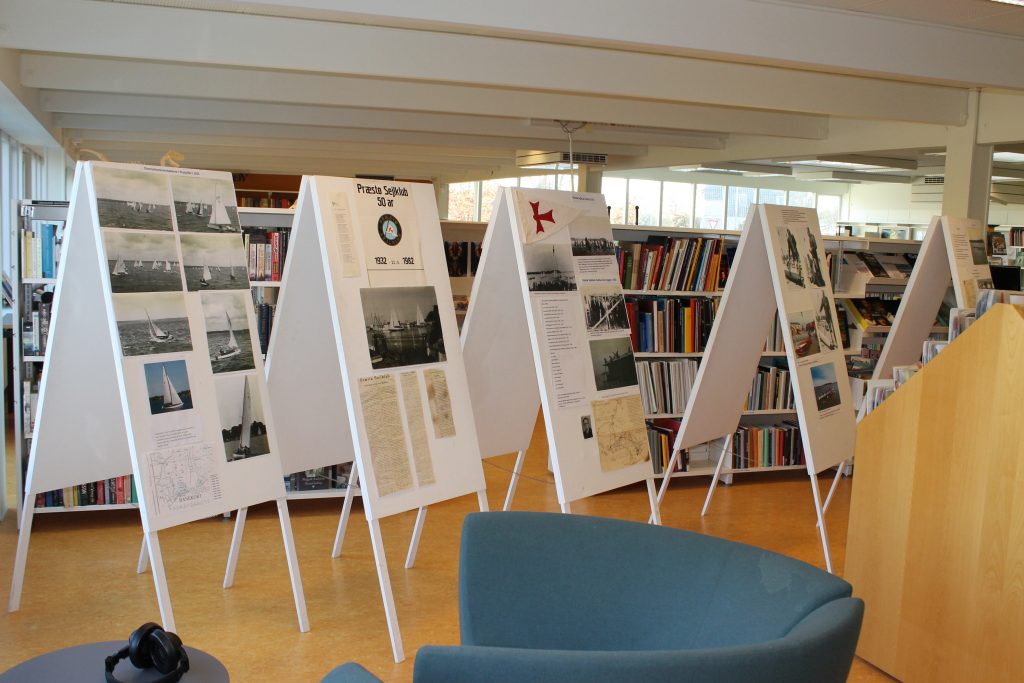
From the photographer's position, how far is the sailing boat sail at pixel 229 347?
3.74 metres

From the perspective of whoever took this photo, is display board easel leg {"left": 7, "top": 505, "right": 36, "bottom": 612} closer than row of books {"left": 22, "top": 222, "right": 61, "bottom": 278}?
Yes

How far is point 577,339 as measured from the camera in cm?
425

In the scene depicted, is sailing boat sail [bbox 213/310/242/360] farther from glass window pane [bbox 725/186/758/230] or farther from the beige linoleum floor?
glass window pane [bbox 725/186/758/230]

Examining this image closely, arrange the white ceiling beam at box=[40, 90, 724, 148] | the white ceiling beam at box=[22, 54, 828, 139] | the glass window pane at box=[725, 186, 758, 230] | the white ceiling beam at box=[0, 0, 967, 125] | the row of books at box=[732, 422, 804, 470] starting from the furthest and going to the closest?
the glass window pane at box=[725, 186, 758, 230], the white ceiling beam at box=[40, 90, 724, 148], the white ceiling beam at box=[22, 54, 828, 139], the row of books at box=[732, 422, 804, 470], the white ceiling beam at box=[0, 0, 967, 125]

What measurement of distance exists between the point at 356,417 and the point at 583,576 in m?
1.35

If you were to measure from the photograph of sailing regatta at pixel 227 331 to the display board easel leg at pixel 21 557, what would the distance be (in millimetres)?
959

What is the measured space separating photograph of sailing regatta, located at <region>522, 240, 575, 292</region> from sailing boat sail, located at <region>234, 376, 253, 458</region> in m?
1.30

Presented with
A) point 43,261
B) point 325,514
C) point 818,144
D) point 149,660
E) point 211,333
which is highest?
point 818,144

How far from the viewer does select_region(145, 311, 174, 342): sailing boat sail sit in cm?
350

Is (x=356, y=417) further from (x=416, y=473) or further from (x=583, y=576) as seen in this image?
(x=583, y=576)

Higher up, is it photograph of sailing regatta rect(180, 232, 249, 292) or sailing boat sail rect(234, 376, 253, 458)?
photograph of sailing regatta rect(180, 232, 249, 292)

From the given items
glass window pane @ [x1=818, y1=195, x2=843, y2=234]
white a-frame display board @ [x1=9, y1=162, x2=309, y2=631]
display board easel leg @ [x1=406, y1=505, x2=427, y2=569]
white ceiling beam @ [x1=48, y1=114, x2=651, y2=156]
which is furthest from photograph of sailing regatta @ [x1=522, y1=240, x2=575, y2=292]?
glass window pane @ [x1=818, y1=195, x2=843, y2=234]

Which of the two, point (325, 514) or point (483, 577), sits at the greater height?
point (483, 577)

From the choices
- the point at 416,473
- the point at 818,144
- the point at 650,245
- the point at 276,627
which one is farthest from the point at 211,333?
the point at 818,144
